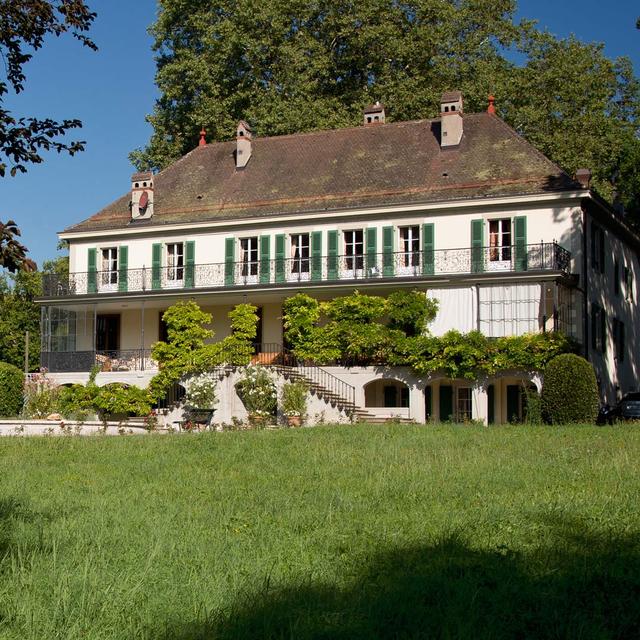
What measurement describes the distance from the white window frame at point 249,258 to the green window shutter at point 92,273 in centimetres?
593

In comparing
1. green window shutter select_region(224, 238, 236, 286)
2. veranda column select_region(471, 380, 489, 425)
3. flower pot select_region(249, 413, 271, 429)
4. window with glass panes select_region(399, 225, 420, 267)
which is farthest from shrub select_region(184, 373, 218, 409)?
veranda column select_region(471, 380, 489, 425)

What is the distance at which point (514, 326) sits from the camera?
31.5 metres

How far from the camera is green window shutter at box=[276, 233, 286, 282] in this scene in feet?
118

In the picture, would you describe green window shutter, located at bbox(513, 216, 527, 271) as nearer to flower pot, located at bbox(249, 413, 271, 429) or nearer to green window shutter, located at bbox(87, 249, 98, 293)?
flower pot, located at bbox(249, 413, 271, 429)

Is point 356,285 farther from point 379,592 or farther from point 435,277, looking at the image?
point 379,592

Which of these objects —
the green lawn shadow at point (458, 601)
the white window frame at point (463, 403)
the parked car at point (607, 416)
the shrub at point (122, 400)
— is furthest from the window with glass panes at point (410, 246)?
the green lawn shadow at point (458, 601)

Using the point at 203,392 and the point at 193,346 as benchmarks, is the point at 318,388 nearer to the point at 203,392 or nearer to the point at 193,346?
the point at 203,392

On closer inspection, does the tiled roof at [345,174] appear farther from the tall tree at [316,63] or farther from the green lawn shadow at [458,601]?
the green lawn shadow at [458,601]

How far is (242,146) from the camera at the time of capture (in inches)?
1578

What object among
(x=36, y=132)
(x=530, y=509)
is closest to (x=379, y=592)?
(x=530, y=509)

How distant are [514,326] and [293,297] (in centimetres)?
764

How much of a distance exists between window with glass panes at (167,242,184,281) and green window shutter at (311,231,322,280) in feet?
16.7

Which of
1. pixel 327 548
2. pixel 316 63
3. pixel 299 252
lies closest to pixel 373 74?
pixel 316 63

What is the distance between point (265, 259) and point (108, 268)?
668 cm
